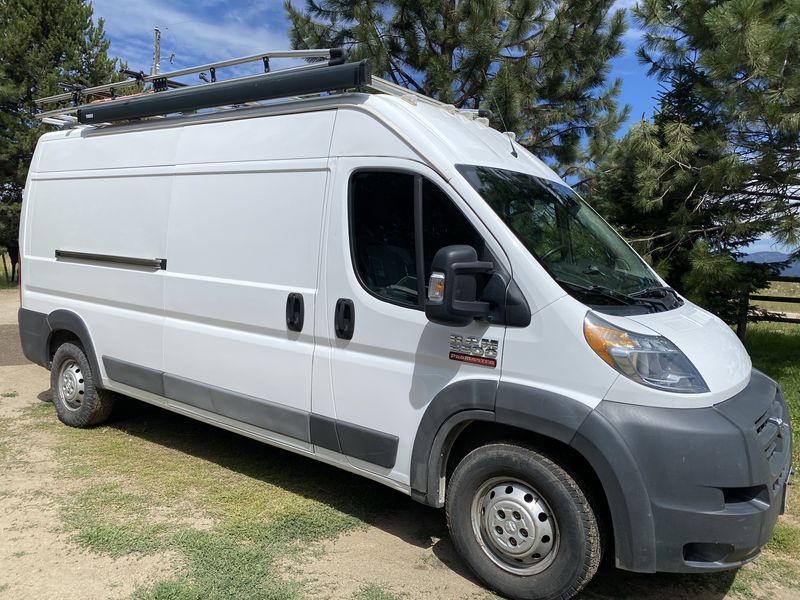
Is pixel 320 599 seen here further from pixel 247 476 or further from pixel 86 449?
pixel 86 449

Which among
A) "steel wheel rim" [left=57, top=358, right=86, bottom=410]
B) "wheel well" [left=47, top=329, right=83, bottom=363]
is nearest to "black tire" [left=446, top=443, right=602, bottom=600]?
"steel wheel rim" [left=57, top=358, right=86, bottom=410]

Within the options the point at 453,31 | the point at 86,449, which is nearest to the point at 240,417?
the point at 86,449

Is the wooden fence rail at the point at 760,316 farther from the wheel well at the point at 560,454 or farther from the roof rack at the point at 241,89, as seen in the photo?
the wheel well at the point at 560,454

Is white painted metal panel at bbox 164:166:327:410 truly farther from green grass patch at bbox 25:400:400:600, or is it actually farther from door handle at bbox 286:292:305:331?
green grass patch at bbox 25:400:400:600

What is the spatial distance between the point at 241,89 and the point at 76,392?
3.12 m

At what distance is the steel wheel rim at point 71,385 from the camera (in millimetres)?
5531

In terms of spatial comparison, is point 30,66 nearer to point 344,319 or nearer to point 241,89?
point 241,89

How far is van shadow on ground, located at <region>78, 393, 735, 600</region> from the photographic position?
340 centimetres

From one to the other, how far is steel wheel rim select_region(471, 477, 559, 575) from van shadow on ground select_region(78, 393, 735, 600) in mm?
327

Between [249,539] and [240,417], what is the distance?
82 centimetres

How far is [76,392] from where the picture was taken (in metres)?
5.56

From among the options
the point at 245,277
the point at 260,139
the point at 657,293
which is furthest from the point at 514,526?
the point at 260,139

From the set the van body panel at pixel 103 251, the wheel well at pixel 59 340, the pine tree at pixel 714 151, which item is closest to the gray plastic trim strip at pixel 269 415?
the van body panel at pixel 103 251

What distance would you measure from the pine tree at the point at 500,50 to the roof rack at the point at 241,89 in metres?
4.21
